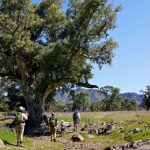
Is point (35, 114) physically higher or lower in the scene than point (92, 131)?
higher

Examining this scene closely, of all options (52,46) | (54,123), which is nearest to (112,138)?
(54,123)

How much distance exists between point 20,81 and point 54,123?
628 inches

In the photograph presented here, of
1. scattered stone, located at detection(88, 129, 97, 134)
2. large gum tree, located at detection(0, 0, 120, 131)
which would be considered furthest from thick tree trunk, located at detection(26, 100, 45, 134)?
scattered stone, located at detection(88, 129, 97, 134)

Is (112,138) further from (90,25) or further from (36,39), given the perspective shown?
(36,39)

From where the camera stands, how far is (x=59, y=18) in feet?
156

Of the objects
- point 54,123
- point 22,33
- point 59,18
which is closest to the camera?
point 54,123

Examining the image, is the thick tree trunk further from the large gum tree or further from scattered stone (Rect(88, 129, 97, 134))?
scattered stone (Rect(88, 129, 97, 134))

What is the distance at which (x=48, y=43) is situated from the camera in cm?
4812

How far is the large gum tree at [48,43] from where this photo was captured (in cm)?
4428

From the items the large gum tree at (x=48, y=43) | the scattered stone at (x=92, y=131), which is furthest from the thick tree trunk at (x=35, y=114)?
the scattered stone at (x=92, y=131)

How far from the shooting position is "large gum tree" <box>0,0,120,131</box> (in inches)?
1743

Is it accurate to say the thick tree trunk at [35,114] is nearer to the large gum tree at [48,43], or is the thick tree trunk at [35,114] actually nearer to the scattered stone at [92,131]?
the large gum tree at [48,43]

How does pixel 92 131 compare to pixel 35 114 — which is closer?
pixel 92 131

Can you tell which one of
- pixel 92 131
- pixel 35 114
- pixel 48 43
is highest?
pixel 48 43
